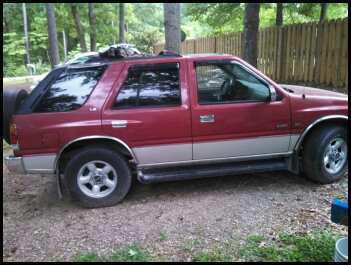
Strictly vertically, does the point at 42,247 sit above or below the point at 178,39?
below

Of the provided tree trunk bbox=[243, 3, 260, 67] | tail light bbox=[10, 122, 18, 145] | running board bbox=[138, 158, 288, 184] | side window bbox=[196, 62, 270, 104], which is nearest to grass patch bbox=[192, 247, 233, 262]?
running board bbox=[138, 158, 288, 184]

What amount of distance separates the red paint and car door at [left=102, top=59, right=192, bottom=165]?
0.01 meters

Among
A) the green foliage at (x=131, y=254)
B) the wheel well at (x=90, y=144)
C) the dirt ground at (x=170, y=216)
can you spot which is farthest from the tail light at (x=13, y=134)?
the green foliage at (x=131, y=254)

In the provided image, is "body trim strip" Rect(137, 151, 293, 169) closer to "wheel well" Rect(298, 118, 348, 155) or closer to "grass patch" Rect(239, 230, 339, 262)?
"wheel well" Rect(298, 118, 348, 155)

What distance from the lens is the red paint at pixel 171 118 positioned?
4.54 m

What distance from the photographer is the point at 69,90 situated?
15.3ft

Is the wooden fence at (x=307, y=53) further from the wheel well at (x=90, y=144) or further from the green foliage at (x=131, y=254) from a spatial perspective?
the green foliage at (x=131, y=254)

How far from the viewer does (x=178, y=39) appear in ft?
27.2

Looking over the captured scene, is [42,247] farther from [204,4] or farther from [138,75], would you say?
[204,4]

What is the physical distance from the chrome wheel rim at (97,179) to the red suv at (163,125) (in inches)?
0.5

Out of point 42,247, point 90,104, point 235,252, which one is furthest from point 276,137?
point 42,247

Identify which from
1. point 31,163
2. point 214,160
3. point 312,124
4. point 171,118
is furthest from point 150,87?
point 312,124

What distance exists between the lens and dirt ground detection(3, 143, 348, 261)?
392 centimetres

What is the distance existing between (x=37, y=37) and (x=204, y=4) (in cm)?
2102
